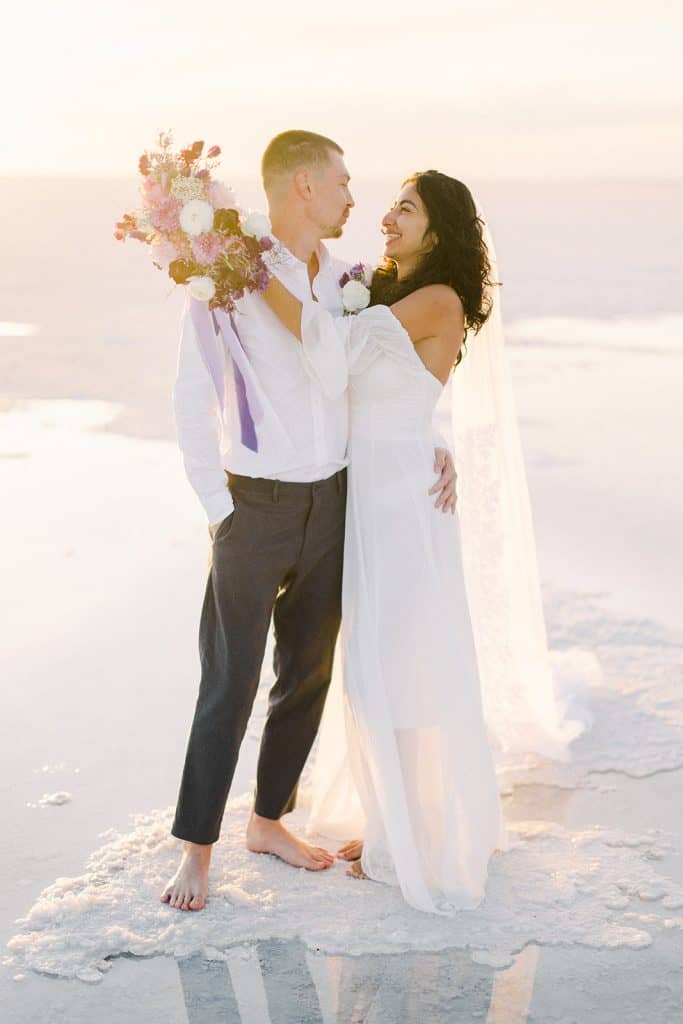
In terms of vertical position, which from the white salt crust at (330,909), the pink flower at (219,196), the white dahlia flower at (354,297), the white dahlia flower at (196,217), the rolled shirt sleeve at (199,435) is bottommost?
the white salt crust at (330,909)

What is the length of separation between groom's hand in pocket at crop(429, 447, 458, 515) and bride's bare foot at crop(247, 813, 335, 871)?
95 cm

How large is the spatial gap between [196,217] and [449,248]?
76 centimetres

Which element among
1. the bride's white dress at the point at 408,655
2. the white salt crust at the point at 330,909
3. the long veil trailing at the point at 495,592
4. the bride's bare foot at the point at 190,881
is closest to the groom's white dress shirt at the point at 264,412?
the bride's white dress at the point at 408,655

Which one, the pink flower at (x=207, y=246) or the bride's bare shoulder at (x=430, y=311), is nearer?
the pink flower at (x=207, y=246)

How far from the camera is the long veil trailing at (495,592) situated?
3686mm

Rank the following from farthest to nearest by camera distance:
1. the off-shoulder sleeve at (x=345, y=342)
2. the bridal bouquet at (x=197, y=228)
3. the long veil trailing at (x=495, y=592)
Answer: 1. the long veil trailing at (x=495, y=592)
2. the off-shoulder sleeve at (x=345, y=342)
3. the bridal bouquet at (x=197, y=228)

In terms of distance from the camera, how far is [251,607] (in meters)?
3.29

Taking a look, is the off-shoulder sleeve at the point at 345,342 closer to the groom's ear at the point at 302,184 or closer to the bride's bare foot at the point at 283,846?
the groom's ear at the point at 302,184

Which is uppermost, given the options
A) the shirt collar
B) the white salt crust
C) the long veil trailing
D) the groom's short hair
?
the groom's short hair

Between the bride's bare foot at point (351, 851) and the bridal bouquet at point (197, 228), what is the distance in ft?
4.90

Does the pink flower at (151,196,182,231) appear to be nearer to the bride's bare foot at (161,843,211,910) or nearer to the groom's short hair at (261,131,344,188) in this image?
the groom's short hair at (261,131,344,188)

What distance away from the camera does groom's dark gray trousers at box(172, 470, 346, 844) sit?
3270 mm

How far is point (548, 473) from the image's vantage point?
24.9ft

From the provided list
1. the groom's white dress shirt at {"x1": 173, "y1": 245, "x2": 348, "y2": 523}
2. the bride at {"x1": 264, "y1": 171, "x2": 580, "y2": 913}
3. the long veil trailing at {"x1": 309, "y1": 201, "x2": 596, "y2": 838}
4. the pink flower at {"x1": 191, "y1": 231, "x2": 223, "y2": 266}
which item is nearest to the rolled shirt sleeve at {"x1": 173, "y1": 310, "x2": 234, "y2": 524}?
the groom's white dress shirt at {"x1": 173, "y1": 245, "x2": 348, "y2": 523}
